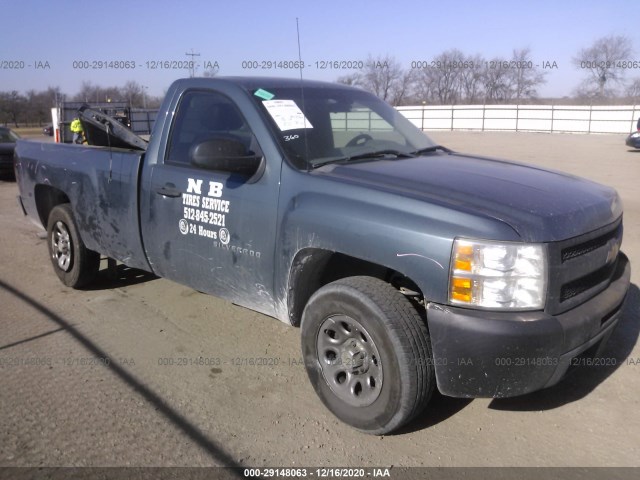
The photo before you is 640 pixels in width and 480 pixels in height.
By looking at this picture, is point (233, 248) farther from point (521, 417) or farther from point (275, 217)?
point (521, 417)

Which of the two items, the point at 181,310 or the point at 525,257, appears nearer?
the point at 525,257

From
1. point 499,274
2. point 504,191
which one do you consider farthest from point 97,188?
point 499,274

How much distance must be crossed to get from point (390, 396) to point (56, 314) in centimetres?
333

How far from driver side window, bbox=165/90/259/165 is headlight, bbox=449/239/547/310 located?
5.87 feet

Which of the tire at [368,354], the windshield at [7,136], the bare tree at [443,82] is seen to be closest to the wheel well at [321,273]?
the tire at [368,354]

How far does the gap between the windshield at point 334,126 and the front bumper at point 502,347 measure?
4.52 feet

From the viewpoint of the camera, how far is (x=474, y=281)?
2693 mm

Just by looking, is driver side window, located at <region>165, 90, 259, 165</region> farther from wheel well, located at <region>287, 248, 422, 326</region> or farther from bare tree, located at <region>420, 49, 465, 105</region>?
bare tree, located at <region>420, 49, 465, 105</region>

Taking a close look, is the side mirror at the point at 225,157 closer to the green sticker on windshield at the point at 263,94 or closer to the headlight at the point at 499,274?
the green sticker on windshield at the point at 263,94

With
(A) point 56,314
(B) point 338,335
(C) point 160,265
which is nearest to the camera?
(B) point 338,335

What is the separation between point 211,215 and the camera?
3.79 metres

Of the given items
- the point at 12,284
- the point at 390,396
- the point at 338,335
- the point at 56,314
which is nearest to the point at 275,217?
the point at 338,335

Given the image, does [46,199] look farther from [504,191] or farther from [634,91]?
[634,91]

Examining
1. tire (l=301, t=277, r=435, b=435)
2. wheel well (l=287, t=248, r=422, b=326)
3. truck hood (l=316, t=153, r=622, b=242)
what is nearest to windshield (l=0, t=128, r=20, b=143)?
wheel well (l=287, t=248, r=422, b=326)
